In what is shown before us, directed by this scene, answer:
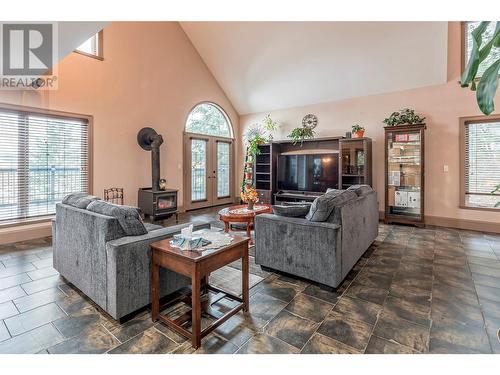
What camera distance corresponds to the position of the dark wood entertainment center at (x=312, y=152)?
573cm

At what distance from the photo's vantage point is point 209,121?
757 centimetres

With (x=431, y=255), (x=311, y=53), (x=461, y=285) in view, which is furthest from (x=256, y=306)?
(x=311, y=53)

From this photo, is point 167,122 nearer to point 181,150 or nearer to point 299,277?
point 181,150

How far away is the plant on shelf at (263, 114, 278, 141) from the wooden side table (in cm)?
582

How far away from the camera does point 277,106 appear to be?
7.51 metres

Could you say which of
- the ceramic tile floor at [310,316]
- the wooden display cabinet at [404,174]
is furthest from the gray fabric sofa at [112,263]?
the wooden display cabinet at [404,174]

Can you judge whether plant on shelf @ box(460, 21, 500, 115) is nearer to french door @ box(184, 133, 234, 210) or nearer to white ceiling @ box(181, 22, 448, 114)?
white ceiling @ box(181, 22, 448, 114)

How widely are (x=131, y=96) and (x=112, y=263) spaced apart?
4.73 m

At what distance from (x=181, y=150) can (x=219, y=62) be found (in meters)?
2.61

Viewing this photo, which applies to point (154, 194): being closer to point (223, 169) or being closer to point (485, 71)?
point (223, 169)

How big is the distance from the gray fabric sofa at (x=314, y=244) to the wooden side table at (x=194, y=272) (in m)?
0.78

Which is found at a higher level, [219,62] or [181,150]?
[219,62]

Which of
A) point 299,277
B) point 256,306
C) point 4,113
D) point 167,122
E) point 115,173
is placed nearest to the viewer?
point 256,306
